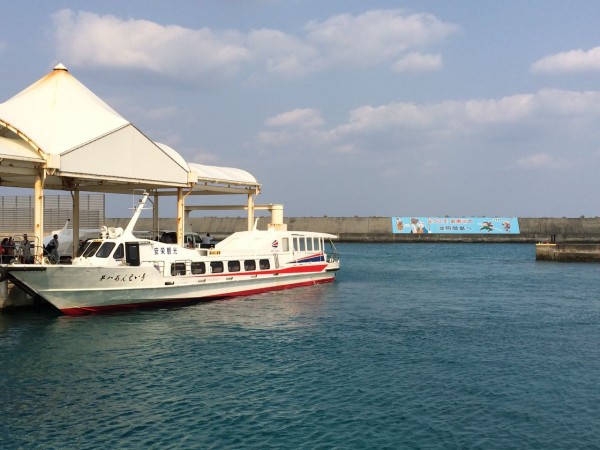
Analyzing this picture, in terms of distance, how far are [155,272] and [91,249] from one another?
3504 mm

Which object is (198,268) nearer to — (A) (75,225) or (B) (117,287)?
(B) (117,287)

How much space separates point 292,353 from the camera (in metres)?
21.3

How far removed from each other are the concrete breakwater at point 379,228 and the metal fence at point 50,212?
6566 centimetres

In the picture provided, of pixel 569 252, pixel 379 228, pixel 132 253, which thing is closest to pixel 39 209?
pixel 132 253

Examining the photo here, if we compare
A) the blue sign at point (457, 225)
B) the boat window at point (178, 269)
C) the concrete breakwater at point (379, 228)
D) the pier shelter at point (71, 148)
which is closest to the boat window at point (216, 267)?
the boat window at point (178, 269)

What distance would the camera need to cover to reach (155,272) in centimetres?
2997

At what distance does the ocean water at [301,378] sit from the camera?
13578 mm

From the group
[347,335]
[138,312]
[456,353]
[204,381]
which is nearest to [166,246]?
[138,312]

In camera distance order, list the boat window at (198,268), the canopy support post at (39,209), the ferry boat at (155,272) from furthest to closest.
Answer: the boat window at (198,268) < the canopy support post at (39,209) < the ferry boat at (155,272)

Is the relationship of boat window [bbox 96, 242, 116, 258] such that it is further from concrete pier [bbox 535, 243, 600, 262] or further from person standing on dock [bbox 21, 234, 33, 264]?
concrete pier [bbox 535, 243, 600, 262]

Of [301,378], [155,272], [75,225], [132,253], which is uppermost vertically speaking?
[75,225]

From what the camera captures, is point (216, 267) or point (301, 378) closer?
point (301, 378)

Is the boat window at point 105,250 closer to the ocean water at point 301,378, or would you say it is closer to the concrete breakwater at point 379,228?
the ocean water at point 301,378

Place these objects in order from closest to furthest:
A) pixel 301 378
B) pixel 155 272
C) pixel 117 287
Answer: pixel 301 378
pixel 117 287
pixel 155 272
